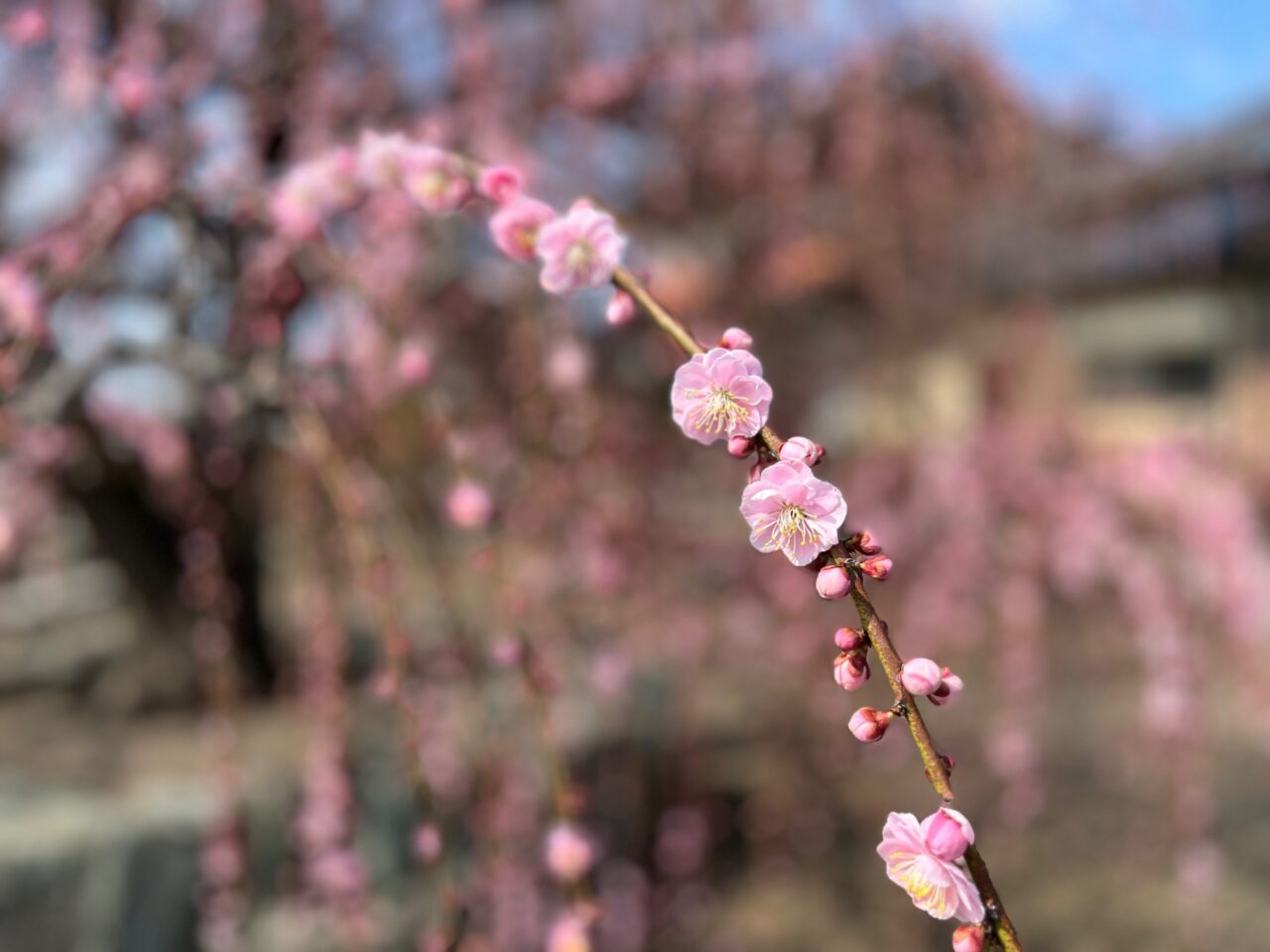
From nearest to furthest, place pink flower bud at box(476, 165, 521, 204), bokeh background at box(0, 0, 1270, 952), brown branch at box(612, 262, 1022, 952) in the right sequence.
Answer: brown branch at box(612, 262, 1022, 952) → pink flower bud at box(476, 165, 521, 204) → bokeh background at box(0, 0, 1270, 952)

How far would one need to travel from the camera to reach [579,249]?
0.71 metres

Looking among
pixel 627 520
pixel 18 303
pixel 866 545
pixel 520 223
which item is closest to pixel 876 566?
pixel 866 545

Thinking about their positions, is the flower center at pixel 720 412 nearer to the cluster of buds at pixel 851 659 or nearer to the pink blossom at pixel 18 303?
the cluster of buds at pixel 851 659

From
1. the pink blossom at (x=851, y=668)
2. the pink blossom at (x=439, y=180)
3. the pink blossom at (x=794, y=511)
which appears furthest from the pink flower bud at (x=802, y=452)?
the pink blossom at (x=439, y=180)

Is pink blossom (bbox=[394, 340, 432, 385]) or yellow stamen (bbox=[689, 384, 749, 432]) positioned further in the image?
pink blossom (bbox=[394, 340, 432, 385])

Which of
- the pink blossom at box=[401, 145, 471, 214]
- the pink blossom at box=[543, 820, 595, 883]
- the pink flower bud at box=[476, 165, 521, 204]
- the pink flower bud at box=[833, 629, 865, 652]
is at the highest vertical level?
the pink blossom at box=[401, 145, 471, 214]

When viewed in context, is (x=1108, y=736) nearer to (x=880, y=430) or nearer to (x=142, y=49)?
(x=880, y=430)

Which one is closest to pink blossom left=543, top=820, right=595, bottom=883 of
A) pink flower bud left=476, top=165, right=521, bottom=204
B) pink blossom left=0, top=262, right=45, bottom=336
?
pink flower bud left=476, top=165, right=521, bottom=204

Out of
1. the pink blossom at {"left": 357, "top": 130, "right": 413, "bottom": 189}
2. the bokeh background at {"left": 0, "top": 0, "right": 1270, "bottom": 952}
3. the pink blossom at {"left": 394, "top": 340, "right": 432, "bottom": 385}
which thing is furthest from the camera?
the bokeh background at {"left": 0, "top": 0, "right": 1270, "bottom": 952}

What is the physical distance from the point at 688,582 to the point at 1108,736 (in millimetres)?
2118

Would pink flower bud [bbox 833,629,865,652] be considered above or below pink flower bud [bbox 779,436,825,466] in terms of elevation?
below

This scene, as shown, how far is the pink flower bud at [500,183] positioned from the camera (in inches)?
31.4

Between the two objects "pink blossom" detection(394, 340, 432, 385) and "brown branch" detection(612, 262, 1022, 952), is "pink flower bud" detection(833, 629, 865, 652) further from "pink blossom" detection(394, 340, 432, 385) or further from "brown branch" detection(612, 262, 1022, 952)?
"pink blossom" detection(394, 340, 432, 385)

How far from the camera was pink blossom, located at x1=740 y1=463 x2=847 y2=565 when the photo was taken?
0.53m
